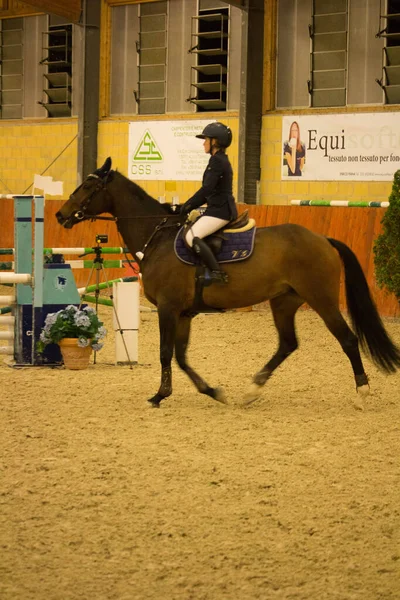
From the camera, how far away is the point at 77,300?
11.2m

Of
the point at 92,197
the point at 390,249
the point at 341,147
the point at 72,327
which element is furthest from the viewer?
the point at 341,147

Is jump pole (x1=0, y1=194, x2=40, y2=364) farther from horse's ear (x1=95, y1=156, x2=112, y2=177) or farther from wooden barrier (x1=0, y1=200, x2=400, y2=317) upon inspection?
wooden barrier (x1=0, y1=200, x2=400, y2=317)

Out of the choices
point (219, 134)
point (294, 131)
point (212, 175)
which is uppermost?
point (294, 131)

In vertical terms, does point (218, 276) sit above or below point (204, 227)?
below

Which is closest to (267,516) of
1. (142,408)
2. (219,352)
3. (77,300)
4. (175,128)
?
(142,408)

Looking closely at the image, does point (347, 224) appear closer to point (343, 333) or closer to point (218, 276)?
point (343, 333)

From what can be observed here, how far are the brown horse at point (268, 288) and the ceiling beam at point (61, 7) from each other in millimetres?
13770

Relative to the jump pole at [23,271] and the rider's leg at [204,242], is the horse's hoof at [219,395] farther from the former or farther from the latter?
the jump pole at [23,271]

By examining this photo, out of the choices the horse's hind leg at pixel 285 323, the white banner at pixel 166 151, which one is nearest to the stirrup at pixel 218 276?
the horse's hind leg at pixel 285 323

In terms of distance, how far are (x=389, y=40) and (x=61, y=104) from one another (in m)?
7.82

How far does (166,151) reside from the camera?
2227 centimetres

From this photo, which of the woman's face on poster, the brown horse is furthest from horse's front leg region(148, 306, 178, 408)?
the woman's face on poster

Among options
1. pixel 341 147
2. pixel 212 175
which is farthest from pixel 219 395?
pixel 341 147

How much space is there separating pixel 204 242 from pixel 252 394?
1.28 m
